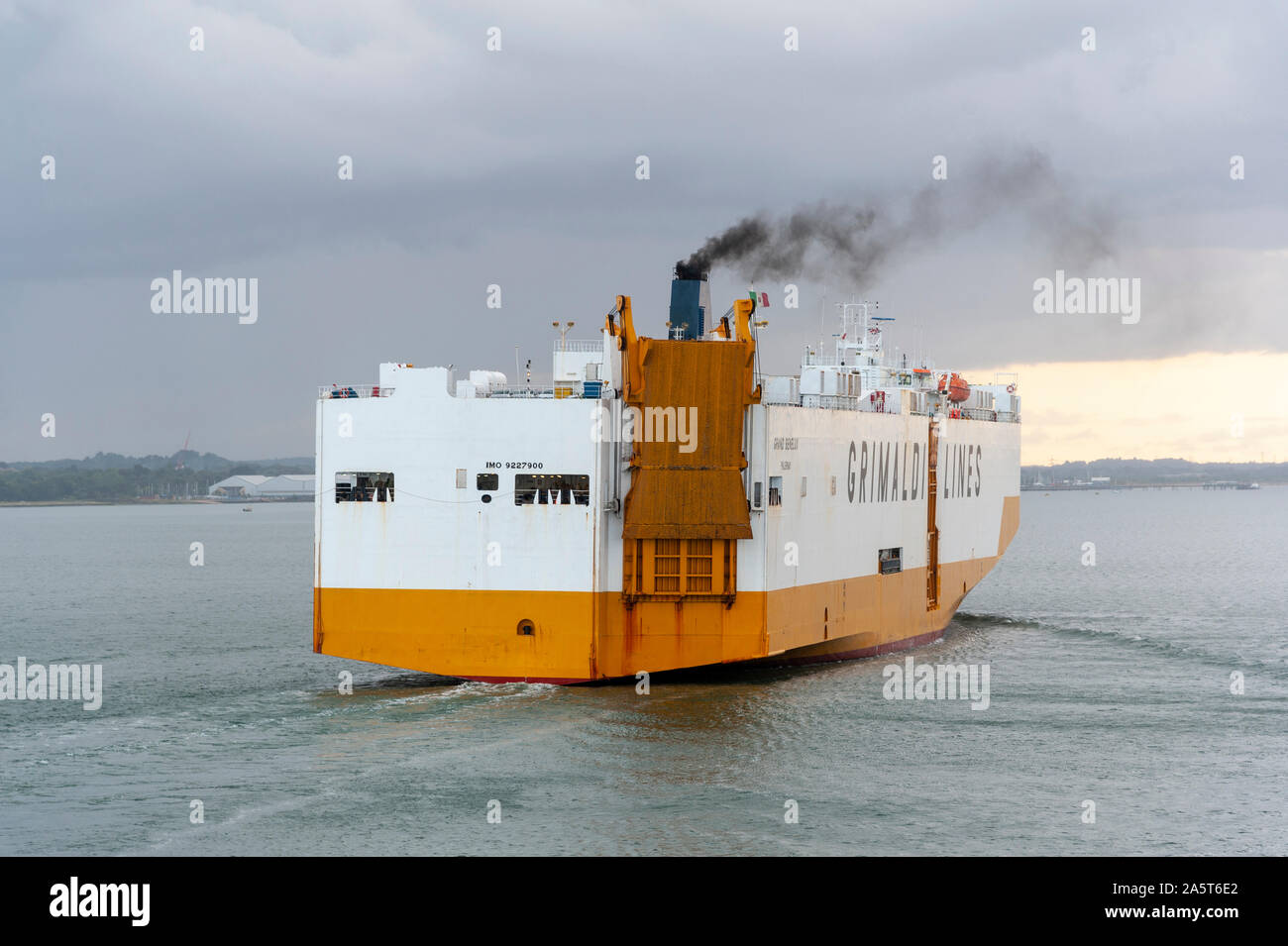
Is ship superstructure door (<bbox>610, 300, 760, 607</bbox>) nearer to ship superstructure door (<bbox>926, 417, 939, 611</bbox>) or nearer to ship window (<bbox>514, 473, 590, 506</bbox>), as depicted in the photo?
ship window (<bbox>514, 473, 590, 506</bbox>)

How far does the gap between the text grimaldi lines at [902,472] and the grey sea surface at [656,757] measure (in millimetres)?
4038

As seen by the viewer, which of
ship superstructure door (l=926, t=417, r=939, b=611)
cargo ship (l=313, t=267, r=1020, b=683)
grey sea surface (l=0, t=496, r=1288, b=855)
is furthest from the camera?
ship superstructure door (l=926, t=417, r=939, b=611)

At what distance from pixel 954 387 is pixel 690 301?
39.3 feet

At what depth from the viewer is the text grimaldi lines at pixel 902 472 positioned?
29891 millimetres

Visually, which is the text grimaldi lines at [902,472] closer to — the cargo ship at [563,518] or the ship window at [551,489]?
the cargo ship at [563,518]

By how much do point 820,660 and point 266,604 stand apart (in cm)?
2320

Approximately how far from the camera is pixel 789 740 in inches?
882

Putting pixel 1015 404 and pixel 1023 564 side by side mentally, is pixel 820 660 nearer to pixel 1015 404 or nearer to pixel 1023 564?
pixel 1015 404

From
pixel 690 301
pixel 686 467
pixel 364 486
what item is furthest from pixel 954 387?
pixel 364 486

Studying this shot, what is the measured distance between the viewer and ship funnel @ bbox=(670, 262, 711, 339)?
29750 mm

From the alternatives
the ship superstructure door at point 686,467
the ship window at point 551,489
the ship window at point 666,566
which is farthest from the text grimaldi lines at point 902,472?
the ship window at point 551,489

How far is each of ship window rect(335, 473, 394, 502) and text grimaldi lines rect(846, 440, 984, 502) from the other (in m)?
10.2

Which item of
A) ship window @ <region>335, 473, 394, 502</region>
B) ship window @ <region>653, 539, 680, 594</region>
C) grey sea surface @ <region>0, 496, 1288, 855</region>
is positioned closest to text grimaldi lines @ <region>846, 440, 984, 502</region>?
grey sea surface @ <region>0, 496, 1288, 855</region>
